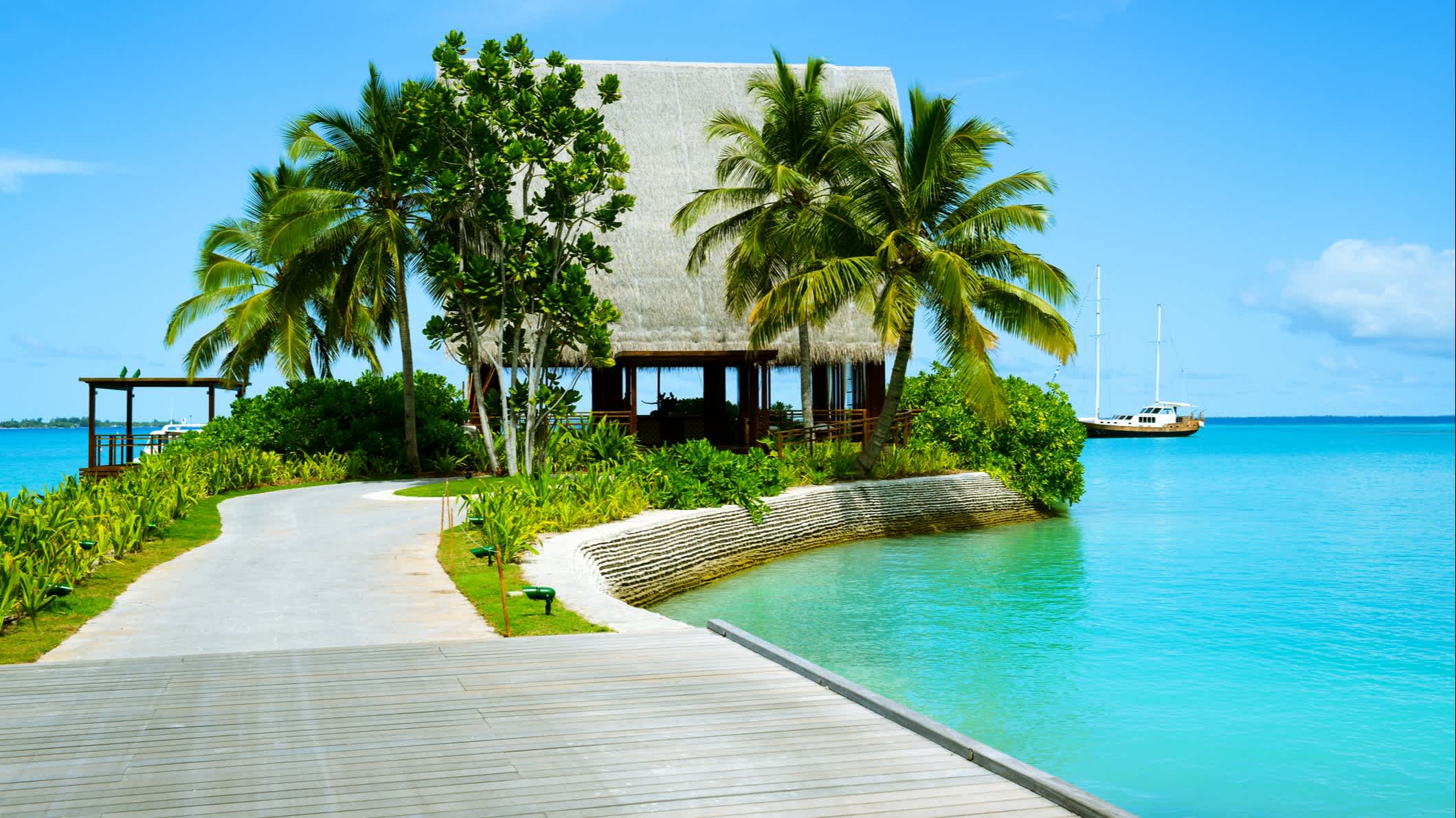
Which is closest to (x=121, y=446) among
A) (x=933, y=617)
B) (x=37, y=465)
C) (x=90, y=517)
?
(x=90, y=517)

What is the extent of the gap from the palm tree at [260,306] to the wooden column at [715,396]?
313 inches

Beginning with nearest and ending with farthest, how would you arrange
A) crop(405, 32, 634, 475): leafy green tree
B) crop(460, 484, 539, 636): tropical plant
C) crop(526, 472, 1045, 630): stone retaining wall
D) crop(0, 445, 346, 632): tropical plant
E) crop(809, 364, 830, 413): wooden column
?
crop(0, 445, 346, 632): tropical plant, crop(526, 472, 1045, 630): stone retaining wall, crop(460, 484, 539, 636): tropical plant, crop(405, 32, 634, 475): leafy green tree, crop(809, 364, 830, 413): wooden column

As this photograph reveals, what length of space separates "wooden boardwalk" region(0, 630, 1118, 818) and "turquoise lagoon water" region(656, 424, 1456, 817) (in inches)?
142

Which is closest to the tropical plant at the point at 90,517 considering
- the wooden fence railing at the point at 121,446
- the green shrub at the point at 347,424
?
the green shrub at the point at 347,424

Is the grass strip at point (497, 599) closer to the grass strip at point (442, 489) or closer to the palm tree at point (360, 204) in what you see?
the grass strip at point (442, 489)

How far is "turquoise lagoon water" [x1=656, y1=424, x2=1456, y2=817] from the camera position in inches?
356

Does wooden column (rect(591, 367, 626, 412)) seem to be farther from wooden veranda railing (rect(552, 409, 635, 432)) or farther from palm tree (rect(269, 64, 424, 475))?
palm tree (rect(269, 64, 424, 475))

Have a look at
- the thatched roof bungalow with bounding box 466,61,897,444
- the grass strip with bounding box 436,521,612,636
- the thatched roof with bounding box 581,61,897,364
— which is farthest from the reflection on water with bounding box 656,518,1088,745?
the thatched roof with bounding box 581,61,897,364

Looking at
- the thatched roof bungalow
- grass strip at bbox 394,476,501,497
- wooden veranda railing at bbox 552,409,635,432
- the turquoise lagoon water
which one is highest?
the thatched roof bungalow

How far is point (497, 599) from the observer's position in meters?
9.64

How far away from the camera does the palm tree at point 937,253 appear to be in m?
18.8

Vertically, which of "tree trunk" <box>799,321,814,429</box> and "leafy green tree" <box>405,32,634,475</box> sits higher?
"leafy green tree" <box>405,32,634,475</box>

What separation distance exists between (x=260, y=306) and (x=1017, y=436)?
55.5 feet

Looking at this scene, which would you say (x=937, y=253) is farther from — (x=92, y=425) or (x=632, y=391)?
(x=92, y=425)
